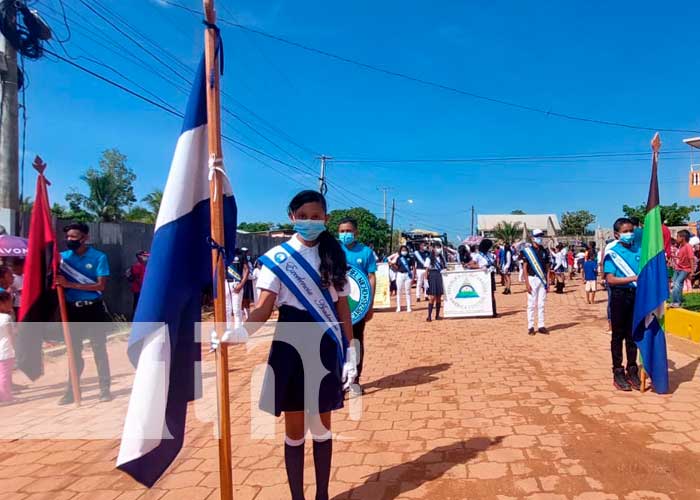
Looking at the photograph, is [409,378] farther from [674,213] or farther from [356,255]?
[674,213]

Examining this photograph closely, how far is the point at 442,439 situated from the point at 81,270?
3.97 metres

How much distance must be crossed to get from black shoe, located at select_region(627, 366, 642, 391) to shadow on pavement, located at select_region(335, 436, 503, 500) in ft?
6.69

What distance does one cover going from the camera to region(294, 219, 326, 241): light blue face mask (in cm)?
248

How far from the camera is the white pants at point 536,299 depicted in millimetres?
7816

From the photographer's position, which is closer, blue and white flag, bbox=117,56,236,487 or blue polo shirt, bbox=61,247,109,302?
blue and white flag, bbox=117,56,236,487

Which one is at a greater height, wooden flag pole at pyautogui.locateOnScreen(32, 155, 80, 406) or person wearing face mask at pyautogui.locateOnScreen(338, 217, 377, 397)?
person wearing face mask at pyautogui.locateOnScreen(338, 217, 377, 397)

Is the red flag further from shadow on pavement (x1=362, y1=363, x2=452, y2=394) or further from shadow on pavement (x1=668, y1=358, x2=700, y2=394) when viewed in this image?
shadow on pavement (x1=668, y1=358, x2=700, y2=394)

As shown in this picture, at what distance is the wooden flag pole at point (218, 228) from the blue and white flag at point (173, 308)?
107mm

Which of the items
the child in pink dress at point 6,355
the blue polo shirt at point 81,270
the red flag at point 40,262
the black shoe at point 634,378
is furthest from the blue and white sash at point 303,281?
the child in pink dress at point 6,355

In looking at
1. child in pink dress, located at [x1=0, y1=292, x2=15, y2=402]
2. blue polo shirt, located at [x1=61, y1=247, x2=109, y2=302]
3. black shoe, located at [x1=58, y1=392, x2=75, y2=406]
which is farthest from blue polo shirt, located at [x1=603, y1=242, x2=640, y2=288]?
child in pink dress, located at [x1=0, y1=292, x2=15, y2=402]

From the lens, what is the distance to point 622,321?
4723 mm

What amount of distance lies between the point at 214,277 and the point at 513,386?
13.2 feet

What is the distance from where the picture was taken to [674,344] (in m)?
6.55

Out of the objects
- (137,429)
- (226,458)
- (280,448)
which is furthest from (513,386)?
(137,429)
